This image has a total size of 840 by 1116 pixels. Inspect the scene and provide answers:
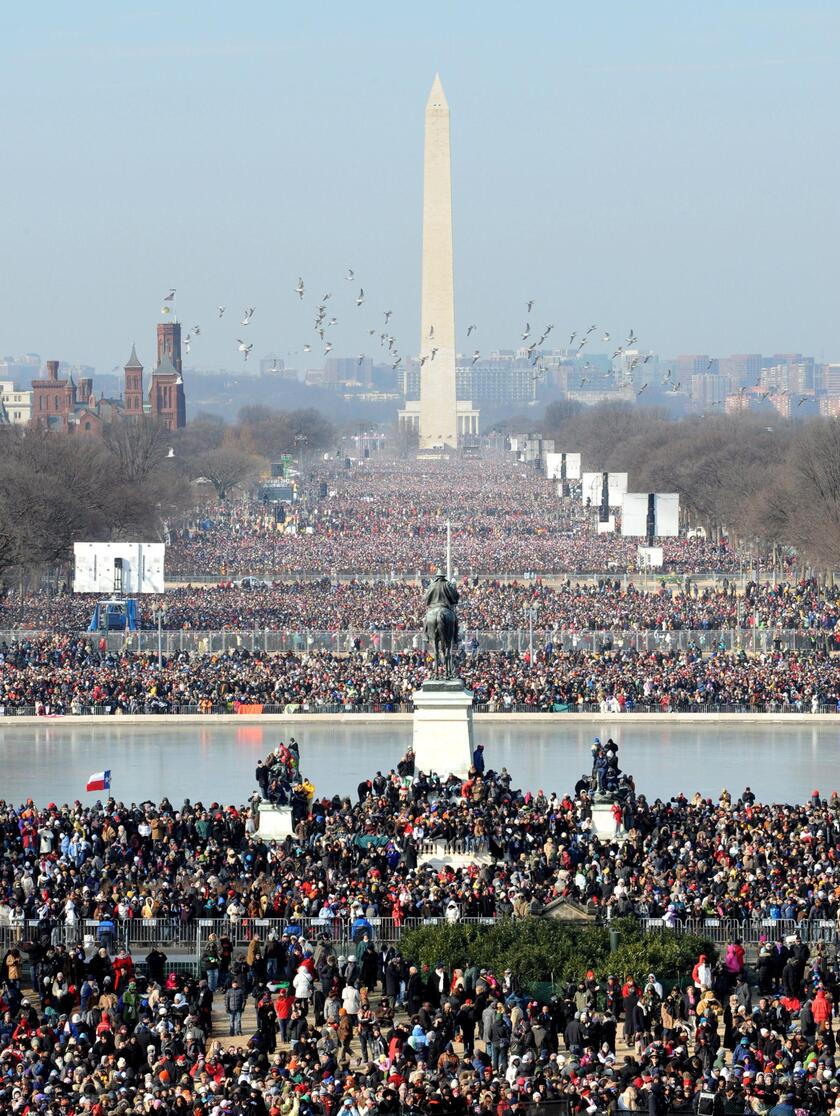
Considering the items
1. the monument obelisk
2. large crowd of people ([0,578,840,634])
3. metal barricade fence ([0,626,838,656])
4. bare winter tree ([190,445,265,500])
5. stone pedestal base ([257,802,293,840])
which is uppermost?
the monument obelisk

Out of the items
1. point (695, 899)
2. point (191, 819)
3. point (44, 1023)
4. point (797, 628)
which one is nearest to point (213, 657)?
point (797, 628)

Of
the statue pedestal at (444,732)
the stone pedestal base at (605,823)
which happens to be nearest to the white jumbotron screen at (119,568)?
the statue pedestal at (444,732)

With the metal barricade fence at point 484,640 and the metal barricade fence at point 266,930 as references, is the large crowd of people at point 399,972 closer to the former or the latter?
the metal barricade fence at point 266,930

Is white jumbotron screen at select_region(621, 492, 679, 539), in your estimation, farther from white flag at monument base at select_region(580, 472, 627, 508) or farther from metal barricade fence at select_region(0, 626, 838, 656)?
metal barricade fence at select_region(0, 626, 838, 656)

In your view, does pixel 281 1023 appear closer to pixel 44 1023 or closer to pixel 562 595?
pixel 44 1023

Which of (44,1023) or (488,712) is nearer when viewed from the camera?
(44,1023)

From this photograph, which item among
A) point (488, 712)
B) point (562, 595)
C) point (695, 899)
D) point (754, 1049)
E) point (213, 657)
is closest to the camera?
point (754, 1049)

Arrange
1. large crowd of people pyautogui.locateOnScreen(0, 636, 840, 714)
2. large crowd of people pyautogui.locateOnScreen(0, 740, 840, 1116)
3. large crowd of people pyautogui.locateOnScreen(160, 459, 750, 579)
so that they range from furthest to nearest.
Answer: large crowd of people pyautogui.locateOnScreen(160, 459, 750, 579), large crowd of people pyautogui.locateOnScreen(0, 636, 840, 714), large crowd of people pyautogui.locateOnScreen(0, 740, 840, 1116)

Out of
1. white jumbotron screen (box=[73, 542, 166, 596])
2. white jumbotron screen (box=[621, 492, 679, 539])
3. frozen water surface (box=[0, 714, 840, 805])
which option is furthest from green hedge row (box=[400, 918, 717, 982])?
white jumbotron screen (box=[621, 492, 679, 539])
